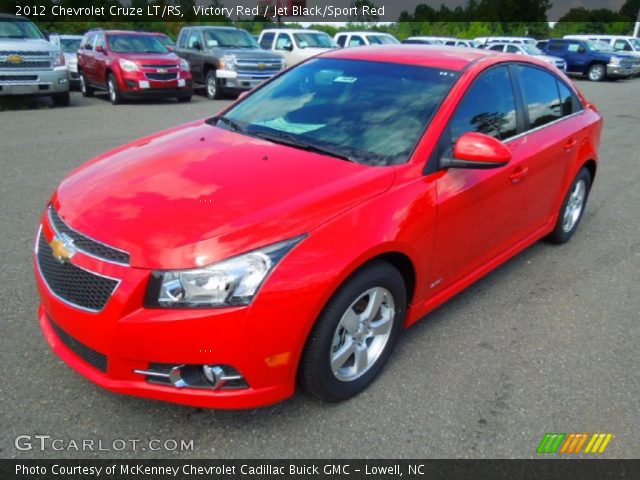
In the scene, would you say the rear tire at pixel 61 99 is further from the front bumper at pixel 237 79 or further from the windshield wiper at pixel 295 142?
the windshield wiper at pixel 295 142

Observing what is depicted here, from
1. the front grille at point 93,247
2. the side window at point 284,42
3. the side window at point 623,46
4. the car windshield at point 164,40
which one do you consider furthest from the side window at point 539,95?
the side window at point 623,46

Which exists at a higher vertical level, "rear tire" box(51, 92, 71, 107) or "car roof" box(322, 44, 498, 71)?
"car roof" box(322, 44, 498, 71)

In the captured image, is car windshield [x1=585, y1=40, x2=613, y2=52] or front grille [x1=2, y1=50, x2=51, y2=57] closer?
front grille [x1=2, y1=50, x2=51, y2=57]

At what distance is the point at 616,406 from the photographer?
9.58 feet

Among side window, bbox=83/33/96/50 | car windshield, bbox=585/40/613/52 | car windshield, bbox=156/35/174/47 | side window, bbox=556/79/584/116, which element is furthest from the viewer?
car windshield, bbox=585/40/613/52

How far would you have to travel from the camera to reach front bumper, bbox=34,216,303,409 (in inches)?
88.8

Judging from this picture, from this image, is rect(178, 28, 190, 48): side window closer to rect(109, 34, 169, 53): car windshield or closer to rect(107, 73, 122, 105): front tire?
rect(109, 34, 169, 53): car windshield

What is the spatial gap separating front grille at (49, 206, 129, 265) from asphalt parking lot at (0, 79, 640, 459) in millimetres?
824

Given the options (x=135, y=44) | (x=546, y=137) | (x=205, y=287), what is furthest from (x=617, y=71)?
(x=205, y=287)

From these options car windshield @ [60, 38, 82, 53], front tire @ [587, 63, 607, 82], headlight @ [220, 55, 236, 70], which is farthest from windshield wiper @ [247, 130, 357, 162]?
front tire @ [587, 63, 607, 82]

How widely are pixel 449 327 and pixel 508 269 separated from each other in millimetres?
1215

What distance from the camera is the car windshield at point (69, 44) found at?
55.4 feet

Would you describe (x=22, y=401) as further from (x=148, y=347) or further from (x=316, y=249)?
(x=316, y=249)

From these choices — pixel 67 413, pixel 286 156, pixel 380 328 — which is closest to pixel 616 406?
pixel 380 328
